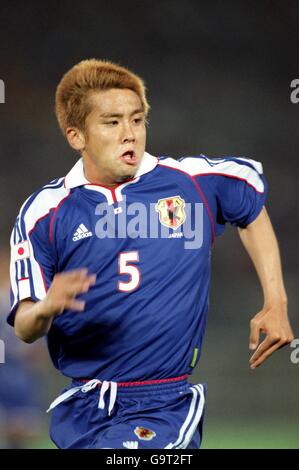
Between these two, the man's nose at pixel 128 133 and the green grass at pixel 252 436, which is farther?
the green grass at pixel 252 436

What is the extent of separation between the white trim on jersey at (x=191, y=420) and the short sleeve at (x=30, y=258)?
0.68m

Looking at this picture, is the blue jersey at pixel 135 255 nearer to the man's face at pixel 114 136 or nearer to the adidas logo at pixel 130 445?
the man's face at pixel 114 136

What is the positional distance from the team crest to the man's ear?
397 millimetres

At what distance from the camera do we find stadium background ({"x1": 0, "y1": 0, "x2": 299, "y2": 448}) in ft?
21.9

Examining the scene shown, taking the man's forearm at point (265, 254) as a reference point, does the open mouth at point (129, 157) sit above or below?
above

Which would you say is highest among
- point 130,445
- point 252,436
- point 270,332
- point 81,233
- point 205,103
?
point 205,103

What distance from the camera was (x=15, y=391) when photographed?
5.89 m

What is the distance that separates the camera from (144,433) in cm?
347

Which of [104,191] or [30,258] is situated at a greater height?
[104,191]

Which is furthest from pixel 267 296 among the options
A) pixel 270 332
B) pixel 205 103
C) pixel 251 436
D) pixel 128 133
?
pixel 205 103

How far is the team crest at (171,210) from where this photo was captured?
3.72 metres

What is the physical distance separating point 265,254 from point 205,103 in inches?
128

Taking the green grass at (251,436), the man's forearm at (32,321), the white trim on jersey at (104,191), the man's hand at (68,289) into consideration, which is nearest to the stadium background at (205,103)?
the green grass at (251,436)

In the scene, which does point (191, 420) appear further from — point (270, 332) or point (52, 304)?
point (52, 304)
